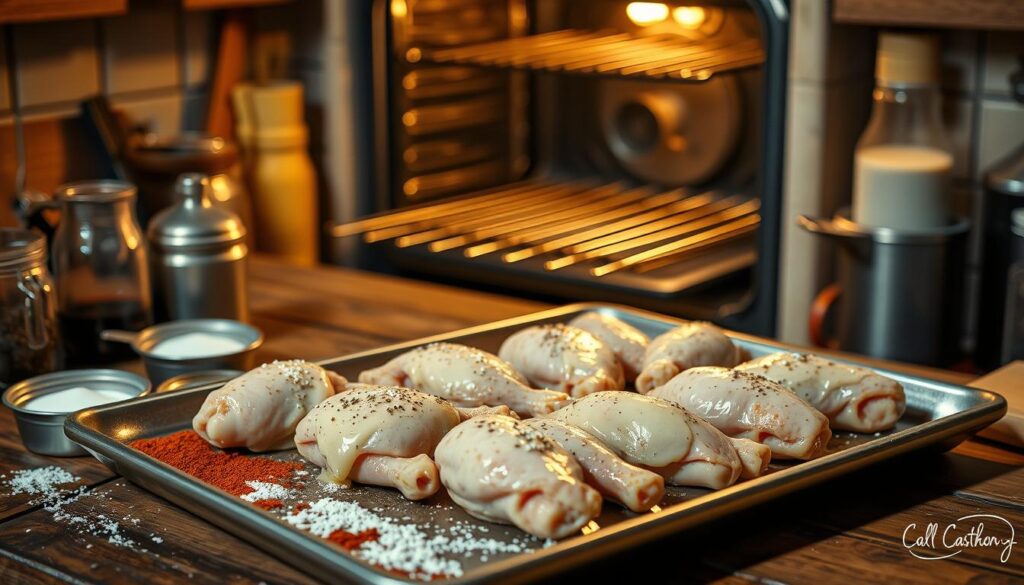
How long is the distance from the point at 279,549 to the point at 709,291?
124 cm

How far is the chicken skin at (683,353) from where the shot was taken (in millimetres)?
1171

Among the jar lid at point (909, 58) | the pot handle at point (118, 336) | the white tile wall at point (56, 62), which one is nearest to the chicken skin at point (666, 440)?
the pot handle at point (118, 336)

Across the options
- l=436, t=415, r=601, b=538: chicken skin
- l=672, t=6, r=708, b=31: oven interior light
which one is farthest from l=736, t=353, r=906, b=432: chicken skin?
l=672, t=6, r=708, b=31: oven interior light

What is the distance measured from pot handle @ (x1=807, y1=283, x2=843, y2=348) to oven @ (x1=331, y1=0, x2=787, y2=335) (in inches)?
2.9

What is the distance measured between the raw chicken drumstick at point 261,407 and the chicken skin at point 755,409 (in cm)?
30

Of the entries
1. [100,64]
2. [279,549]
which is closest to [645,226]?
[100,64]

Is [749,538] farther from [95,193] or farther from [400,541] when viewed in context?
[95,193]

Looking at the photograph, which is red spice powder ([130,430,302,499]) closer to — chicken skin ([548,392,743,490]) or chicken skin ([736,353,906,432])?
chicken skin ([548,392,743,490])

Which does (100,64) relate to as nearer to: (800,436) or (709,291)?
(709,291)

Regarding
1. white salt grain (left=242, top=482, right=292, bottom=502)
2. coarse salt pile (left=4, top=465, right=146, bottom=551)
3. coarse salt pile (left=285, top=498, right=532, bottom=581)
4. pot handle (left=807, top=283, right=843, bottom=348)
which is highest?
coarse salt pile (left=285, top=498, right=532, bottom=581)

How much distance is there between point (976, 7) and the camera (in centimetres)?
164

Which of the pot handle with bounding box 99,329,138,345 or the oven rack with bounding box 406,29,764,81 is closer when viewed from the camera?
the pot handle with bounding box 99,329,138,345

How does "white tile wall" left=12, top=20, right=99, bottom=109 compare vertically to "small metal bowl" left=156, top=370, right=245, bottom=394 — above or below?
above

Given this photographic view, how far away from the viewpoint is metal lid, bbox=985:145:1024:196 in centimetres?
170
